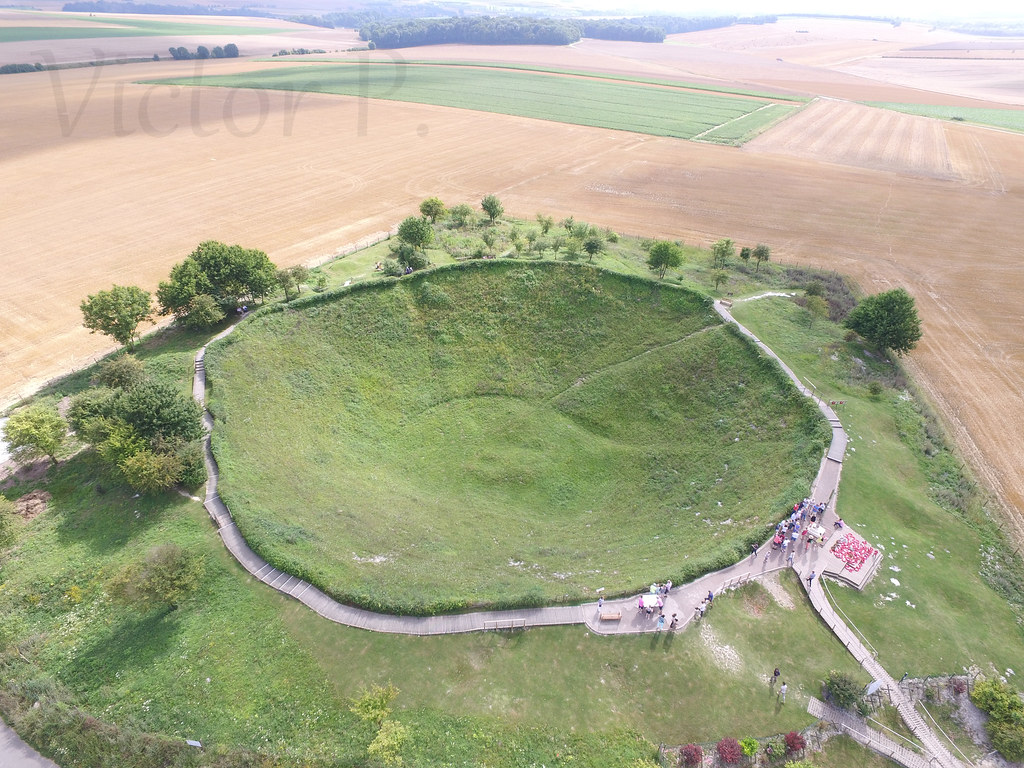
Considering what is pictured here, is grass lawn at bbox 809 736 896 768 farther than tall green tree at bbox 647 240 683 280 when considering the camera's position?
No

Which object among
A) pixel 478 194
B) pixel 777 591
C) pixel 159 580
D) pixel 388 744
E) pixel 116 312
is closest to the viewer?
Answer: pixel 388 744

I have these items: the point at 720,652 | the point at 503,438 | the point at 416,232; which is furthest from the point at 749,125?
the point at 720,652

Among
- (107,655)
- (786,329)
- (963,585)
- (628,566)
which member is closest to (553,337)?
(786,329)

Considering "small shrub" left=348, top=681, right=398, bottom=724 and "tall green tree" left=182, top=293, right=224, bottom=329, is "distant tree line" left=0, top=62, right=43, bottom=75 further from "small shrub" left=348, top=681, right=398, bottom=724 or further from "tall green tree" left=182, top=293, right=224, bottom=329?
"small shrub" left=348, top=681, right=398, bottom=724

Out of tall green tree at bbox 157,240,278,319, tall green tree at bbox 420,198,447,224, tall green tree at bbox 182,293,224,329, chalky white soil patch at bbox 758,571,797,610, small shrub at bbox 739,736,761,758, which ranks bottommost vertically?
small shrub at bbox 739,736,761,758

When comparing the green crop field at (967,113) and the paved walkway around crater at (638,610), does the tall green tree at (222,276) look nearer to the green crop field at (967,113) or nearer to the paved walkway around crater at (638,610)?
the paved walkway around crater at (638,610)

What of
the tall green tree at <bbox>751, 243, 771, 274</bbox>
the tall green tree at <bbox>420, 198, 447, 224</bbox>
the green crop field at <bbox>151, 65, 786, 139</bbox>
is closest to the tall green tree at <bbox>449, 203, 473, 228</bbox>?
the tall green tree at <bbox>420, 198, 447, 224</bbox>

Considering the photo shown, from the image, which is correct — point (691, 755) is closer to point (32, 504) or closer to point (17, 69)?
point (32, 504)
